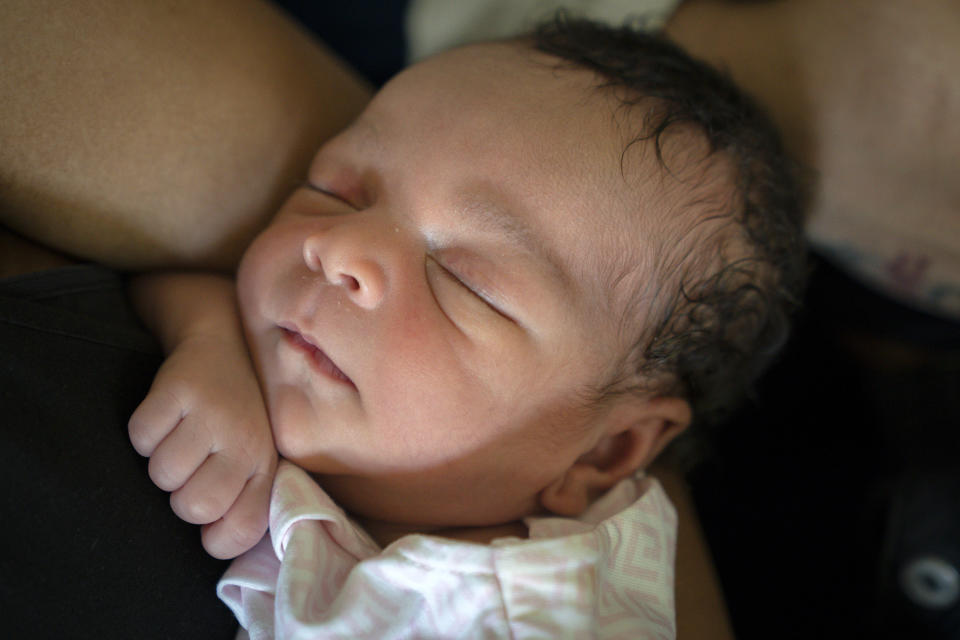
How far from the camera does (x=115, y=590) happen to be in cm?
66

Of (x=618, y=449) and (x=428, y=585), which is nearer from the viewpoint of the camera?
(x=428, y=585)

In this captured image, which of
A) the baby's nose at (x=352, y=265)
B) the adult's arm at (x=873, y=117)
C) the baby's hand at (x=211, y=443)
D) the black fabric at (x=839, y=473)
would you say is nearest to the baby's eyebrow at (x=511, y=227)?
the baby's nose at (x=352, y=265)

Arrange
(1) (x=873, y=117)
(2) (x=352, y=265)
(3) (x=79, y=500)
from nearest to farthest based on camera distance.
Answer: (3) (x=79, y=500) → (2) (x=352, y=265) → (1) (x=873, y=117)

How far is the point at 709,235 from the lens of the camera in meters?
0.87

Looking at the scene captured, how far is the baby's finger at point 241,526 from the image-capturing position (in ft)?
2.48

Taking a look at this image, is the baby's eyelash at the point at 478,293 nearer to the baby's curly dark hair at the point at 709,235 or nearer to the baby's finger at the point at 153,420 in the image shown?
the baby's curly dark hair at the point at 709,235

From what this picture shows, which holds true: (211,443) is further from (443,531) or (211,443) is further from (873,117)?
(873,117)

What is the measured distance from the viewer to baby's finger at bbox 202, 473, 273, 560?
76 cm

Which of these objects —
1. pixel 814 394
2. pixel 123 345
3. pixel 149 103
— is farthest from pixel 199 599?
pixel 814 394

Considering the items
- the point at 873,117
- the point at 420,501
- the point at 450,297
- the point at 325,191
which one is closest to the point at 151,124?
the point at 325,191

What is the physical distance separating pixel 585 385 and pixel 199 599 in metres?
0.51

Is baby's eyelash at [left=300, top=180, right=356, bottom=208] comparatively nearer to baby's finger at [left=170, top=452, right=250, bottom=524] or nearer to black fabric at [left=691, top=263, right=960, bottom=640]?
baby's finger at [left=170, top=452, right=250, bottom=524]

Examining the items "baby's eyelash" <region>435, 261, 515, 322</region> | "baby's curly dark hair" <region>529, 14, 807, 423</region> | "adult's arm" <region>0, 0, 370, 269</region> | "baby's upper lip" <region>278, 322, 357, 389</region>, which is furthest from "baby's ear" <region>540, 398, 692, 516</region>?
"adult's arm" <region>0, 0, 370, 269</region>

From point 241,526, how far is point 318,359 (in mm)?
208
